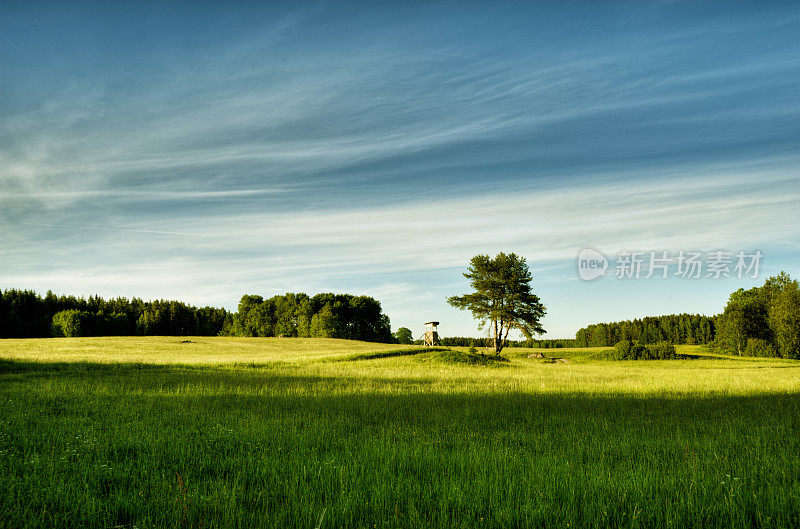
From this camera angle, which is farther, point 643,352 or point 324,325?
point 324,325

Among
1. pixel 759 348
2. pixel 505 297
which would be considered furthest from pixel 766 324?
pixel 505 297

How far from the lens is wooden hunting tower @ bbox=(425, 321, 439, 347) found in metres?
72.1

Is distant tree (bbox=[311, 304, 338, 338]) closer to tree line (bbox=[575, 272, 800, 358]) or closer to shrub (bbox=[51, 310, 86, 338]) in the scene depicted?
shrub (bbox=[51, 310, 86, 338])

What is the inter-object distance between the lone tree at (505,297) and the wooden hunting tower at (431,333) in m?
17.2

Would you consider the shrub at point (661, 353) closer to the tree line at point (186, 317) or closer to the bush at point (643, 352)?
the bush at point (643, 352)

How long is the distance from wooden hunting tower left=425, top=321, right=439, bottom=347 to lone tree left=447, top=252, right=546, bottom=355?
17.2 m

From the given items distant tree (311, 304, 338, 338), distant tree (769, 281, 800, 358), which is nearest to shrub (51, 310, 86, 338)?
distant tree (311, 304, 338, 338)

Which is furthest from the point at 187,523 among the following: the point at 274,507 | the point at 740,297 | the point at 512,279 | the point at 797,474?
the point at 740,297

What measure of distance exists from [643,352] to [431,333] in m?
30.1

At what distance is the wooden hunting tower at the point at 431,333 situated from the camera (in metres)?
72.1

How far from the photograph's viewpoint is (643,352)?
5875 centimetres

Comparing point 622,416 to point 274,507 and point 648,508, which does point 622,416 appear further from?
point 274,507

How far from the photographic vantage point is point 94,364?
3344 cm

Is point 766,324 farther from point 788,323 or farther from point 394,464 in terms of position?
point 394,464
